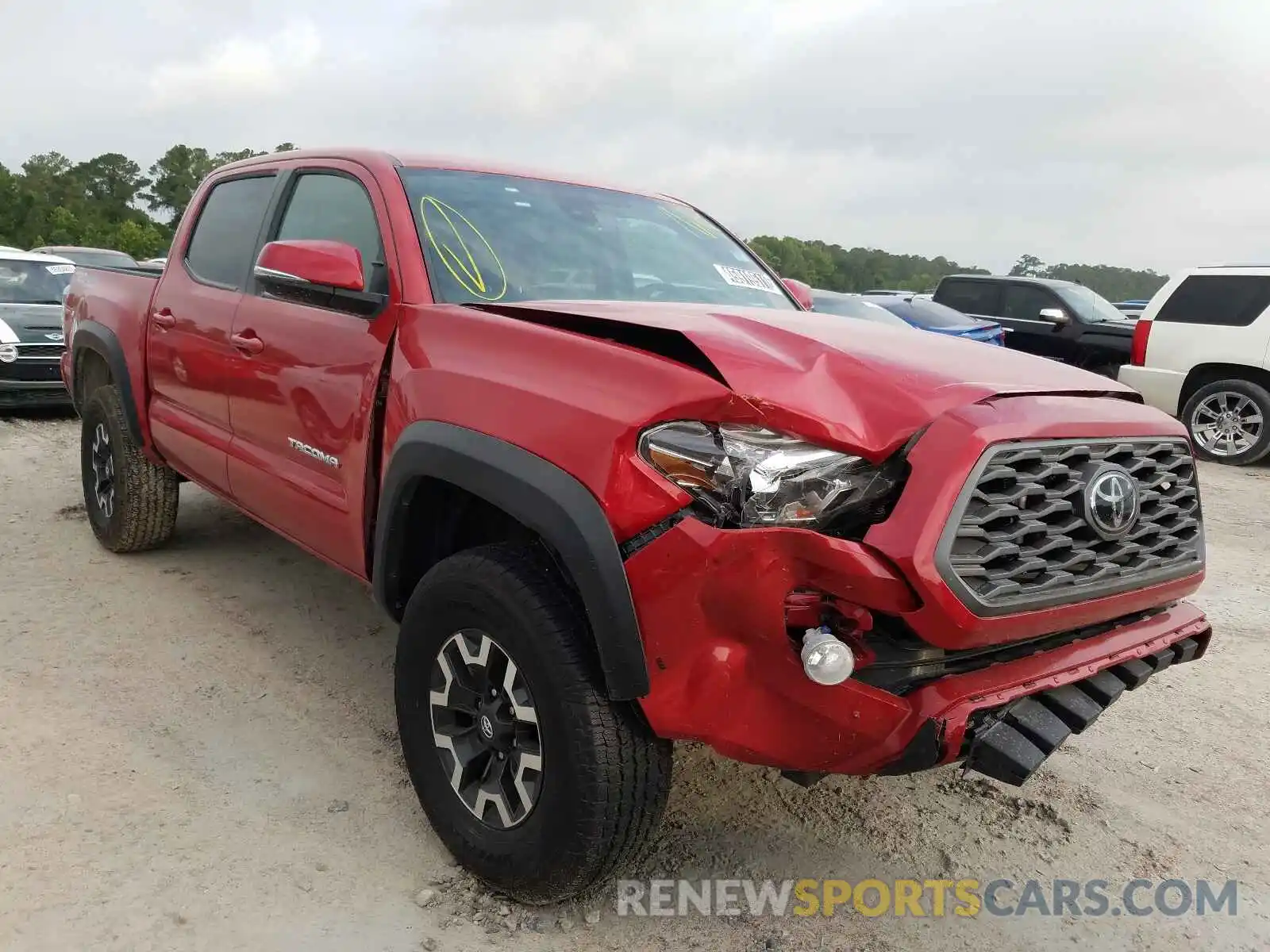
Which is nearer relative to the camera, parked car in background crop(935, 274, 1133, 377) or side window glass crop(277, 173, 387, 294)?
side window glass crop(277, 173, 387, 294)

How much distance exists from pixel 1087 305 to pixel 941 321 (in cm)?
251

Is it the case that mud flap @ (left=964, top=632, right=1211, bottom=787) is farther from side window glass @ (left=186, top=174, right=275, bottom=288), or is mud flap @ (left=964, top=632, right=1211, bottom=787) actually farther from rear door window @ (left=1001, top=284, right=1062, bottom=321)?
rear door window @ (left=1001, top=284, right=1062, bottom=321)

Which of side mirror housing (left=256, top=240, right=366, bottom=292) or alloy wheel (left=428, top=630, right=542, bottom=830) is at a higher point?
side mirror housing (left=256, top=240, right=366, bottom=292)

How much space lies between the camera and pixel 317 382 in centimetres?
307

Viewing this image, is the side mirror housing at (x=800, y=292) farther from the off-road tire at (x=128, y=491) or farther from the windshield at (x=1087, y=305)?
the windshield at (x=1087, y=305)

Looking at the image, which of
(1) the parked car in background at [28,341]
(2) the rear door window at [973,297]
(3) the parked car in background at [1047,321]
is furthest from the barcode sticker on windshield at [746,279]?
(2) the rear door window at [973,297]

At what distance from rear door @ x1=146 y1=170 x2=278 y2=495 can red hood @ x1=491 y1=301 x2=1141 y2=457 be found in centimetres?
171

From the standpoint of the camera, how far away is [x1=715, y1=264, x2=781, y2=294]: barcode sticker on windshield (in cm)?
361

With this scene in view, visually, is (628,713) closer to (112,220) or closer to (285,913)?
(285,913)

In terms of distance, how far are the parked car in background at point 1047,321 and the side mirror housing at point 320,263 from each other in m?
10.5

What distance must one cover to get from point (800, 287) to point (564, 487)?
93.6 inches

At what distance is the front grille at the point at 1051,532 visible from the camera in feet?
6.33

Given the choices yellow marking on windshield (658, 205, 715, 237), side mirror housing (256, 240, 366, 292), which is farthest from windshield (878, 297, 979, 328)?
side mirror housing (256, 240, 366, 292)

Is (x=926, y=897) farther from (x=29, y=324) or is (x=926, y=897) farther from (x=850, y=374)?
(x=29, y=324)
